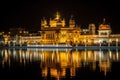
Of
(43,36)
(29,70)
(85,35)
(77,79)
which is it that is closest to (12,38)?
(43,36)

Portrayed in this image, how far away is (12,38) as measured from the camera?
187ft

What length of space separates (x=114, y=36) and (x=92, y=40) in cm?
301

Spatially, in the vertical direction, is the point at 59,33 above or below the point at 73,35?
above

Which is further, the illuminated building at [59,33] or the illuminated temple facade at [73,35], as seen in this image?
the illuminated building at [59,33]

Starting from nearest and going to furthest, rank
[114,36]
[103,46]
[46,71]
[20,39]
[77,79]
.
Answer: [77,79]
[46,71]
[103,46]
[114,36]
[20,39]

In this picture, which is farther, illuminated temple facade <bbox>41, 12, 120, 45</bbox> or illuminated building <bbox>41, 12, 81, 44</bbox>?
illuminated building <bbox>41, 12, 81, 44</bbox>

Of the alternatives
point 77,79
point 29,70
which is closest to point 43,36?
point 29,70

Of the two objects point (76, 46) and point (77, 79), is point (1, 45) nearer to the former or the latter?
point (76, 46)

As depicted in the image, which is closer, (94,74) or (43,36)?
(94,74)

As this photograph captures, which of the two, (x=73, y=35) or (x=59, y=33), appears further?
(x=59, y=33)

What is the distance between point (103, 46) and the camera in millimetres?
43438

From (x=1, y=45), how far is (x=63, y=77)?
37.3m

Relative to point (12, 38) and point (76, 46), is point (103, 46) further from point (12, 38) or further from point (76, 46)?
point (12, 38)

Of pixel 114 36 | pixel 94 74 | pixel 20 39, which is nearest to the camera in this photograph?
pixel 94 74
